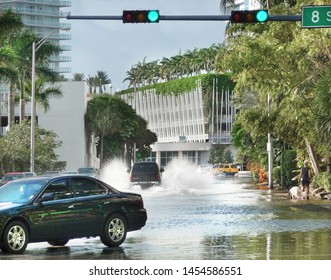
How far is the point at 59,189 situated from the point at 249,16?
8455mm

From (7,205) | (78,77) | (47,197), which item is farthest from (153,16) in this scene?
(78,77)

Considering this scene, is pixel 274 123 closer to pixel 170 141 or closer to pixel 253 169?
pixel 253 169

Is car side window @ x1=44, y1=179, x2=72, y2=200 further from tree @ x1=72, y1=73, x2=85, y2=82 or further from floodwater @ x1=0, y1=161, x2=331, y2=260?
tree @ x1=72, y1=73, x2=85, y2=82

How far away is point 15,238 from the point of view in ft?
51.3

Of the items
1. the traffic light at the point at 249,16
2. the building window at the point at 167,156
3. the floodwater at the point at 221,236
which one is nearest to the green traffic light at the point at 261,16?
the traffic light at the point at 249,16

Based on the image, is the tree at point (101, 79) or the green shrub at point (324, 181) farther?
the tree at point (101, 79)

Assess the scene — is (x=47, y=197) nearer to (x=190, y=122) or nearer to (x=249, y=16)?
(x=249, y=16)

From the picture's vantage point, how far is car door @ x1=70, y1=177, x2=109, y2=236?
1642cm

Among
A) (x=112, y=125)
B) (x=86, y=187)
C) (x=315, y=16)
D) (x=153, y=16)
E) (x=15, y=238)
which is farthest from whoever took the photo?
(x=112, y=125)

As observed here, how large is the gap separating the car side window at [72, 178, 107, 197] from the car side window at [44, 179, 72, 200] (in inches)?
7.3

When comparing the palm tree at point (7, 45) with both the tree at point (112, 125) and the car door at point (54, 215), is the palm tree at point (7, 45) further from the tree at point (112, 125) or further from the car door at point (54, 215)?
the car door at point (54, 215)

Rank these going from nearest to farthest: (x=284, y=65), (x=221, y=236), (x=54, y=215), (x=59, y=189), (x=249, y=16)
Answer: (x=54, y=215) → (x=59, y=189) → (x=221, y=236) → (x=249, y=16) → (x=284, y=65)

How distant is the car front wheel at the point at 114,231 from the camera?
16984mm

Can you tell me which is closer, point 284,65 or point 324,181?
point 284,65
